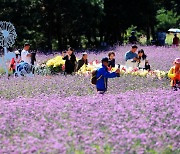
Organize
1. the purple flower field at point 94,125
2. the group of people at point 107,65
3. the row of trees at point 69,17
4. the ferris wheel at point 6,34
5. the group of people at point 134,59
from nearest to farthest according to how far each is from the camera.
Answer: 1. the purple flower field at point 94,125
2. the group of people at point 107,65
3. the group of people at point 134,59
4. the ferris wheel at point 6,34
5. the row of trees at point 69,17

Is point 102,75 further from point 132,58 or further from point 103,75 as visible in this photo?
point 132,58

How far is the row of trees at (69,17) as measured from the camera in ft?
107

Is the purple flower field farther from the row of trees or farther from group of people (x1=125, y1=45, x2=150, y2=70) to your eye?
the row of trees

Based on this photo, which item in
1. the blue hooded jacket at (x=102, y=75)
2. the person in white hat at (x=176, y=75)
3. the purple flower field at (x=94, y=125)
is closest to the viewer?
the purple flower field at (x=94, y=125)

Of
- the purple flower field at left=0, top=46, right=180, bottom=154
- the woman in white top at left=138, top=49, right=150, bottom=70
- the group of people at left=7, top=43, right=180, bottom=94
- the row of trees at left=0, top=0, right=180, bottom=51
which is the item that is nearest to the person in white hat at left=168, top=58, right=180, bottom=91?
the group of people at left=7, top=43, right=180, bottom=94

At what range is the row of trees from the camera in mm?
32656

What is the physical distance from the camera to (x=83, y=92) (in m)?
10.2

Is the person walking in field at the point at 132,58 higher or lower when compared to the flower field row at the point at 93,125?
higher

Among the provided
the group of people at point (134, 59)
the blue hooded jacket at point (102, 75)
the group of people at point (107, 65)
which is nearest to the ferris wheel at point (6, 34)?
the group of people at point (107, 65)

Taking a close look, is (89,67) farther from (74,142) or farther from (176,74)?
(74,142)

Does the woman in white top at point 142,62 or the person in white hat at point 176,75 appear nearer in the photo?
the person in white hat at point 176,75

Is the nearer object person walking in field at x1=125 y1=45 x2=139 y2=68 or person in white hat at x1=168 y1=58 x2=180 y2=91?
person in white hat at x1=168 y1=58 x2=180 y2=91

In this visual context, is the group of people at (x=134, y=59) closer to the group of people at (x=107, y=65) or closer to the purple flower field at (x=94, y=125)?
the group of people at (x=107, y=65)

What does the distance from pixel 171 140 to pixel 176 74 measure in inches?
201
